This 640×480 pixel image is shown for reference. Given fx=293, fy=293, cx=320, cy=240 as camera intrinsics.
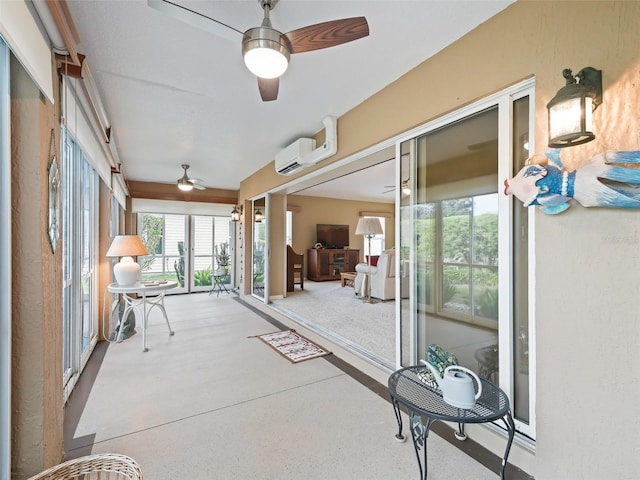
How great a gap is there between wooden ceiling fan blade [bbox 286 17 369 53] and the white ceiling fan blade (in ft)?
0.89

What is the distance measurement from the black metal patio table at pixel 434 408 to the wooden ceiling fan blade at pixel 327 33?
5.91ft

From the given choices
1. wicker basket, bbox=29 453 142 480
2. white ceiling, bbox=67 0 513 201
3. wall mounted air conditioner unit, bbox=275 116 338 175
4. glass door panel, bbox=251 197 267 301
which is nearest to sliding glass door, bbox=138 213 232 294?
glass door panel, bbox=251 197 267 301

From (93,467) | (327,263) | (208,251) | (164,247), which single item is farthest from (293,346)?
(327,263)

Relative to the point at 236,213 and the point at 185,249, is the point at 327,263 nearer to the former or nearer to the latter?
the point at 236,213

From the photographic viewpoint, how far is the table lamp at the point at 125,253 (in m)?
3.32

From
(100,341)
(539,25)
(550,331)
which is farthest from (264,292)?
(539,25)

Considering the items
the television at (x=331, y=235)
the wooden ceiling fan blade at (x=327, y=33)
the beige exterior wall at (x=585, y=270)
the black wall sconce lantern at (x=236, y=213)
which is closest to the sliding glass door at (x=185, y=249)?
the black wall sconce lantern at (x=236, y=213)

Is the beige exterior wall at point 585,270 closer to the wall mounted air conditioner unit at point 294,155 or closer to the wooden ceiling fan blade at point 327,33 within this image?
the wooden ceiling fan blade at point 327,33

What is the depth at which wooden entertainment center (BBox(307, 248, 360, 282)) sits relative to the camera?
8.38 m

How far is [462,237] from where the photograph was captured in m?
1.95

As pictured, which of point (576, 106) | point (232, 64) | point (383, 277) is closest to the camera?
point (576, 106)

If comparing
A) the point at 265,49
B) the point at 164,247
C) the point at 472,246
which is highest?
the point at 265,49

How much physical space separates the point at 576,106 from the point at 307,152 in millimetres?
2547

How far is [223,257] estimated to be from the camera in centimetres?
710
